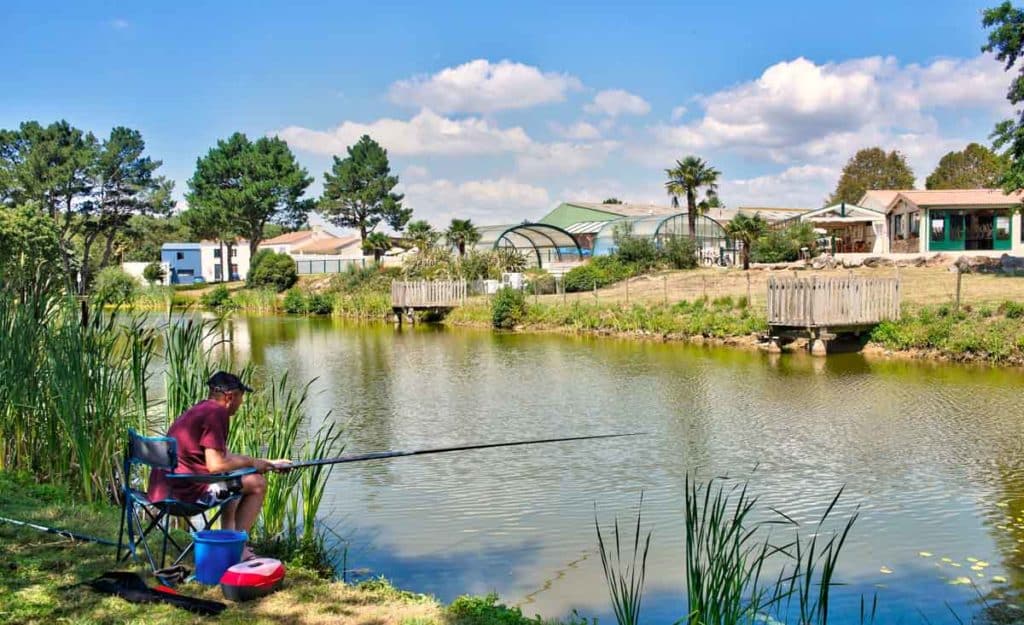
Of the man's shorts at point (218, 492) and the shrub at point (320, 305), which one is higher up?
the shrub at point (320, 305)

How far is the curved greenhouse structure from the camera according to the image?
47031mm

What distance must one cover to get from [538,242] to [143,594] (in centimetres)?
4417

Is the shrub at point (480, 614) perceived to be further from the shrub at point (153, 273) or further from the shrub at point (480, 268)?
the shrub at point (153, 273)

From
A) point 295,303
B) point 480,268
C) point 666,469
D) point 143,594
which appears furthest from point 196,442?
point 295,303

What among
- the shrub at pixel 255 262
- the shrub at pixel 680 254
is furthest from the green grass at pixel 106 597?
the shrub at pixel 255 262

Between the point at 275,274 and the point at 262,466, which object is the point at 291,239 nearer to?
the point at 275,274

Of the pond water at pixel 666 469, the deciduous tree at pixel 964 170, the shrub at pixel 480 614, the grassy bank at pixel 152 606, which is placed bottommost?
the pond water at pixel 666 469

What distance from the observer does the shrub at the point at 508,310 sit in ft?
103

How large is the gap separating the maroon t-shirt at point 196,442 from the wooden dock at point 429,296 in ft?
99.0

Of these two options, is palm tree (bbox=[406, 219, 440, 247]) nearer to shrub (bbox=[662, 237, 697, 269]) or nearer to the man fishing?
shrub (bbox=[662, 237, 697, 269])

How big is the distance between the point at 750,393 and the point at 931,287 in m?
12.4

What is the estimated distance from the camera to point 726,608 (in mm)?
4035

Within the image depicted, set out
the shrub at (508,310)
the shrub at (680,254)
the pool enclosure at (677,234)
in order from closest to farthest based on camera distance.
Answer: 1. the shrub at (508,310)
2. the shrub at (680,254)
3. the pool enclosure at (677,234)

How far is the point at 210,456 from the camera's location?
521cm
